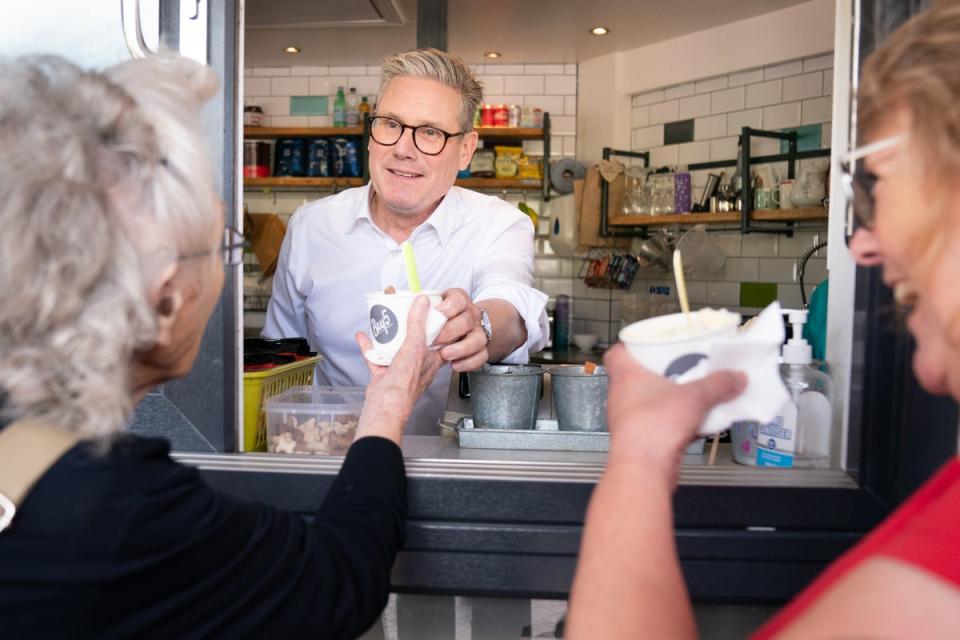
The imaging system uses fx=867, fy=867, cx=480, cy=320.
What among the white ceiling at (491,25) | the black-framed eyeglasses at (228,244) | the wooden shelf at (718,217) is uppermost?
the white ceiling at (491,25)

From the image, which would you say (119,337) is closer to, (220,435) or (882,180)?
(220,435)

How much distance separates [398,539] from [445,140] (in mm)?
1425

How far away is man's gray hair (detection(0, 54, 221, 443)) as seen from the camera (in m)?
0.74

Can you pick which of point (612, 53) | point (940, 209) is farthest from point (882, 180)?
point (612, 53)

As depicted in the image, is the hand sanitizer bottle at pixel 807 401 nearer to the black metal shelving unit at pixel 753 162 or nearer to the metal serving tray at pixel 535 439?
the metal serving tray at pixel 535 439

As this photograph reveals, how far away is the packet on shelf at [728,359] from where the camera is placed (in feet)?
2.90

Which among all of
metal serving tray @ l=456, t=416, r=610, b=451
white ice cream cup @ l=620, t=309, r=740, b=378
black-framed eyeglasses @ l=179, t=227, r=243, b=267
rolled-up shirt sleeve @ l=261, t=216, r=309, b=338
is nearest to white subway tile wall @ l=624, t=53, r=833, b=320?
rolled-up shirt sleeve @ l=261, t=216, r=309, b=338

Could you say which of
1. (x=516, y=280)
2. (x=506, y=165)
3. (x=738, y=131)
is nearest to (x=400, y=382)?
(x=516, y=280)

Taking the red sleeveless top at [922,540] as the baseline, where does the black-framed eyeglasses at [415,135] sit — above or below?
above

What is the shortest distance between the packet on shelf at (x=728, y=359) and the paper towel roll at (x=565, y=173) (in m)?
4.39

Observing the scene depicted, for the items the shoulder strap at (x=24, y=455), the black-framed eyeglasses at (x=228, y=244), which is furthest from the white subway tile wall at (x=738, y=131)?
the shoulder strap at (x=24, y=455)

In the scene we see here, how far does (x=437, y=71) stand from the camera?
7.39 ft

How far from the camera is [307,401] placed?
160 cm

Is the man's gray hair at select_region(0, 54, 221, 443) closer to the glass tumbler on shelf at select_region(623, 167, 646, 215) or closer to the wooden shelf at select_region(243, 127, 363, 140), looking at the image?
the glass tumbler on shelf at select_region(623, 167, 646, 215)
